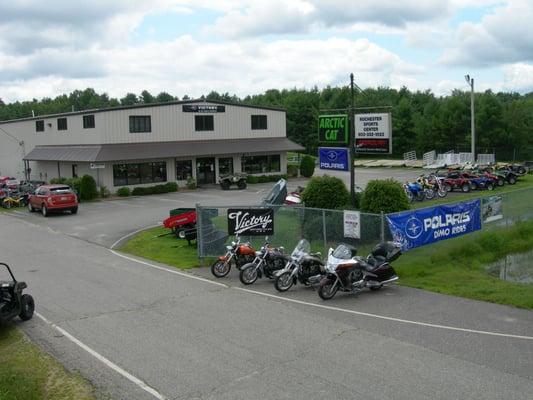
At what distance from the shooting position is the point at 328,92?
341 feet

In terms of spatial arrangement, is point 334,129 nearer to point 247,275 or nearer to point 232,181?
point 247,275

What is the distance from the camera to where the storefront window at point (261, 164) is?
5353 centimetres

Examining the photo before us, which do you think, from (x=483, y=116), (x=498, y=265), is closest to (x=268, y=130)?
(x=483, y=116)

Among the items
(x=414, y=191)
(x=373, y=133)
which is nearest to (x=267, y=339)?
(x=373, y=133)

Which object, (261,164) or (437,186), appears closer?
(437,186)

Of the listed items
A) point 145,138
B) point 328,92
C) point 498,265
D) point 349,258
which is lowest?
point 498,265

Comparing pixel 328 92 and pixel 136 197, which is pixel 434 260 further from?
pixel 328 92

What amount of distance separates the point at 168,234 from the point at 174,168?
23767mm

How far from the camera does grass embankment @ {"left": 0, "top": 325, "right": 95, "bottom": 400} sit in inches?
350

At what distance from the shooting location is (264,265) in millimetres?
16719

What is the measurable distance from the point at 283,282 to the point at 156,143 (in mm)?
34795

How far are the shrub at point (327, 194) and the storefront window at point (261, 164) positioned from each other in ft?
96.7

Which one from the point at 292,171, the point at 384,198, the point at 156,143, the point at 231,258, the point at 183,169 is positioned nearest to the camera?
the point at 231,258

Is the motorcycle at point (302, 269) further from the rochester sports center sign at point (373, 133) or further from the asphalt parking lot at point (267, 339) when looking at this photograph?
the rochester sports center sign at point (373, 133)
